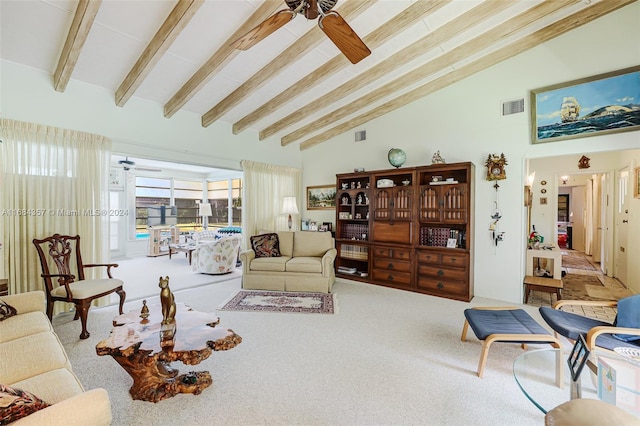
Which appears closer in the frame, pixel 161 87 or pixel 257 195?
pixel 161 87

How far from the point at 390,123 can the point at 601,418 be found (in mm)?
4793

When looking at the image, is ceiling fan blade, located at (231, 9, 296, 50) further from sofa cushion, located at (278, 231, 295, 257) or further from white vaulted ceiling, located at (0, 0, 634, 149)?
sofa cushion, located at (278, 231, 295, 257)

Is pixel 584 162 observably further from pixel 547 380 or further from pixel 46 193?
pixel 46 193

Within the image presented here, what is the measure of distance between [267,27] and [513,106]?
→ 3748 mm

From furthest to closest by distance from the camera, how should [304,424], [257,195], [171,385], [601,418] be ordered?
[257,195]
[171,385]
[304,424]
[601,418]

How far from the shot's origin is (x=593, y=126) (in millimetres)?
3578

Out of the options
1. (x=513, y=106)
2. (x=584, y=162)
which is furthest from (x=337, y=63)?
(x=584, y=162)

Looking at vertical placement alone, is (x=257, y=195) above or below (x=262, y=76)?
below

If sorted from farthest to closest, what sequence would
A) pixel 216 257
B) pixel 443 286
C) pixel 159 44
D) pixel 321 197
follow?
pixel 321 197 < pixel 216 257 < pixel 443 286 < pixel 159 44

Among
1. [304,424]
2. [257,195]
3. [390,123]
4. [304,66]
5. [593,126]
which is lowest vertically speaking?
[304,424]

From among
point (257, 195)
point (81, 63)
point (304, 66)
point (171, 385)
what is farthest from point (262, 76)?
point (171, 385)

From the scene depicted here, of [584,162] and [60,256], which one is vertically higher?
[584,162]

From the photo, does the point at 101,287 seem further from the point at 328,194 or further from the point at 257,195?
the point at 328,194

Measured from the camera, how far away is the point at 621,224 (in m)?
5.17
